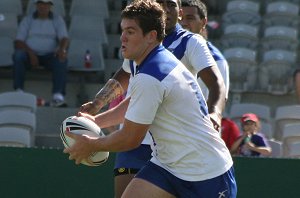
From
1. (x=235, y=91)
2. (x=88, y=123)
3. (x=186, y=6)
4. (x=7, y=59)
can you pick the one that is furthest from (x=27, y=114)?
(x=88, y=123)

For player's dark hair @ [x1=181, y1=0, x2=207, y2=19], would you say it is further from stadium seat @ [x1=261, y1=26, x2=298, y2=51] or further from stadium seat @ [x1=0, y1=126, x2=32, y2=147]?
stadium seat @ [x1=261, y1=26, x2=298, y2=51]

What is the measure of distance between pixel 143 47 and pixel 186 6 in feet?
5.69

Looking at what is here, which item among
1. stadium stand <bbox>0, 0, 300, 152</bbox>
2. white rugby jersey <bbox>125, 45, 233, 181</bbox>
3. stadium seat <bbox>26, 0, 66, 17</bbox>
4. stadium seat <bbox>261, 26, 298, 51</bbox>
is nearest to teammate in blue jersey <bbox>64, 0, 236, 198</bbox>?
white rugby jersey <bbox>125, 45, 233, 181</bbox>

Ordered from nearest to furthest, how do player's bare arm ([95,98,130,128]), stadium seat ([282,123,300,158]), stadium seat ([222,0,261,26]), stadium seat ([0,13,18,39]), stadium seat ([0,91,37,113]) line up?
1. player's bare arm ([95,98,130,128])
2. stadium seat ([282,123,300,158])
3. stadium seat ([0,91,37,113])
4. stadium seat ([0,13,18,39])
5. stadium seat ([222,0,261,26])

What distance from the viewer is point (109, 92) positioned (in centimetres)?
568

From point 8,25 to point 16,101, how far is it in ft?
7.89

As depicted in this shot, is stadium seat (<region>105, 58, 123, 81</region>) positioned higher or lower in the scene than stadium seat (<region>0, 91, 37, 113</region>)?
lower

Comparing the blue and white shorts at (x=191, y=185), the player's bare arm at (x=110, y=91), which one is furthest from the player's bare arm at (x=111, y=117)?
the blue and white shorts at (x=191, y=185)

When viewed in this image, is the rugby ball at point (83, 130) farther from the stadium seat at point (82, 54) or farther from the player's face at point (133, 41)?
the stadium seat at point (82, 54)

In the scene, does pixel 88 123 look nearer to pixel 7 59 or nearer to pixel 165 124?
pixel 165 124

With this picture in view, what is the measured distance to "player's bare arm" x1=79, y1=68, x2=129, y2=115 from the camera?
5508 millimetres

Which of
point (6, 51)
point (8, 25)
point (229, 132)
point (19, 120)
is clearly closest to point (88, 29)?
point (8, 25)

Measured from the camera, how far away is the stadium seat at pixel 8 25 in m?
12.2

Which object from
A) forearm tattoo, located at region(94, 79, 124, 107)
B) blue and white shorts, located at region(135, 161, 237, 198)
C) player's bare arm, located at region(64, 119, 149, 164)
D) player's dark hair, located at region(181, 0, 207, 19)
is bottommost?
blue and white shorts, located at region(135, 161, 237, 198)
